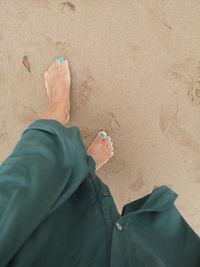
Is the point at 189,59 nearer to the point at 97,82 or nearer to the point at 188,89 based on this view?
the point at 188,89

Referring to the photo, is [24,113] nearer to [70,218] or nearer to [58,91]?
[58,91]

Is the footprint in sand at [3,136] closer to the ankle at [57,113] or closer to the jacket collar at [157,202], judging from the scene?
the ankle at [57,113]

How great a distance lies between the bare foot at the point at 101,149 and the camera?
96 centimetres

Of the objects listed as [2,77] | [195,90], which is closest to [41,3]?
[2,77]

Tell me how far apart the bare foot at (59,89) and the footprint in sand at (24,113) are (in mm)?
72

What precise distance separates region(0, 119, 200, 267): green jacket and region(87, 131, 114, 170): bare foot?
199 mm

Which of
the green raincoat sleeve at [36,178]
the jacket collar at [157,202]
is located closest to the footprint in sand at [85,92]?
the green raincoat sleeve at [36,178]

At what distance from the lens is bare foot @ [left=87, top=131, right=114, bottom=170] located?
962mm

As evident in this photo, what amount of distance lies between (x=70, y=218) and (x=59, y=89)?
1.48 ft

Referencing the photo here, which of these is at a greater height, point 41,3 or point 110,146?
point 41,3

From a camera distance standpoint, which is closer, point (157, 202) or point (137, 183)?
point (157, 202)

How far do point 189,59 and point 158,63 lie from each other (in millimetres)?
95

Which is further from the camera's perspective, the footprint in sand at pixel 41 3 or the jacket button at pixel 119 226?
the footprint in sand at pixel 41 3

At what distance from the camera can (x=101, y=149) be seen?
0.96m
